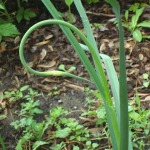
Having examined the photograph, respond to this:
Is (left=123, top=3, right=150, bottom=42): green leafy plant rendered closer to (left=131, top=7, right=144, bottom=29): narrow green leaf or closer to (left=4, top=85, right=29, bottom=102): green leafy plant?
(left=131, top=7, right=144, bottom=29): narrow green leaf

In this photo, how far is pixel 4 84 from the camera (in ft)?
7.07

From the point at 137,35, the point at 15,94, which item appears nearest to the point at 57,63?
the point at 15,94

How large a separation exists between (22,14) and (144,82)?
0.98 m

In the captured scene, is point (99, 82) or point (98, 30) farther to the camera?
point (98, 30)

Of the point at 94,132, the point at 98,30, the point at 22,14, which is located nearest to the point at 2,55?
the point at 22,14

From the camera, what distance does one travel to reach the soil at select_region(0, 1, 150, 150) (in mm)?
1970

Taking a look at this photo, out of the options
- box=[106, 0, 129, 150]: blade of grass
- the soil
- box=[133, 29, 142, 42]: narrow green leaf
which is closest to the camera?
box=[106, 0, 129, 150]: blade of grass

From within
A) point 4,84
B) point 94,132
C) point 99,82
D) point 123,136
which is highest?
point 99,82

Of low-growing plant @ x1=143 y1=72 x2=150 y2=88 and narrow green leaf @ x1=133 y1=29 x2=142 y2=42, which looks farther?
narrow green leaf @ x1=133 y1=29 x2=142 y2=42

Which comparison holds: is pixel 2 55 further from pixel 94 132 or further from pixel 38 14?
pixel 94 132

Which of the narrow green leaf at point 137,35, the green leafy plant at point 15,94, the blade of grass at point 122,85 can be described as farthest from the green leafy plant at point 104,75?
the narrow green leaf at point 137,35

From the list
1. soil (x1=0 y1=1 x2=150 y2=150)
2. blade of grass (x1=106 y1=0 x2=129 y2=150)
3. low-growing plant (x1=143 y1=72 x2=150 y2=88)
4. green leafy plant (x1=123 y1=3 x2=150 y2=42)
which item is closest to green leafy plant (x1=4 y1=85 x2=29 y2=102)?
soil (x1=0 y1=1 x2=150 y2=150)

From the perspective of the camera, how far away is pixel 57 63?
2252mm

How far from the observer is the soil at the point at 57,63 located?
1.97 m
